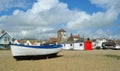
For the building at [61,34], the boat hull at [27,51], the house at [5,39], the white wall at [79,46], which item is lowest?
the boat hull at [27,51]

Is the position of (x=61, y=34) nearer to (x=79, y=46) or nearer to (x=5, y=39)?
(x=5, y=39)

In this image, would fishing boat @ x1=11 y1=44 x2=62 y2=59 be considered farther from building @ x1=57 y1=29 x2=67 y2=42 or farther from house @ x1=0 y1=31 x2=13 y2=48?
building @ x1=57 y1=29 x2=67 y2=42

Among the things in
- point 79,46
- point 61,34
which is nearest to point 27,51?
point 79,46

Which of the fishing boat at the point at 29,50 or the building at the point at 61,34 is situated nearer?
the fishing boat at the point at 29,50

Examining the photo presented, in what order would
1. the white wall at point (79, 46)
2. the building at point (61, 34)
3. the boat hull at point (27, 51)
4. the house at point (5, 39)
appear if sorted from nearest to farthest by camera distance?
the boat hull at point (27, 51)
the white wall at point (79, 46)
the house at point (5, 39)
the building at point (61, 34)

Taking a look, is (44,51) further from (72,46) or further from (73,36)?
(73,36)

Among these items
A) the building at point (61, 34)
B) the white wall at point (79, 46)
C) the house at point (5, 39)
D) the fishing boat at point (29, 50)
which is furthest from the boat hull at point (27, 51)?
the building at point (61, 34)

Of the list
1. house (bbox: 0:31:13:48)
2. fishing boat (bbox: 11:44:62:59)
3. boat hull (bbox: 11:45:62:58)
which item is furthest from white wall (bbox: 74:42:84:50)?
boat hull (bbox: 11:45:62:58)

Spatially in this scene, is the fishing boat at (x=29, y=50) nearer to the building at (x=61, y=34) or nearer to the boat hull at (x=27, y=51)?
the boat hull at (x=27, y=51)

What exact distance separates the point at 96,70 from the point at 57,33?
112 m

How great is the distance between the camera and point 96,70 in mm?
16766

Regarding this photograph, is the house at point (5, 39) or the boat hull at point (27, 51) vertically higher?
the house at point (5, 39)

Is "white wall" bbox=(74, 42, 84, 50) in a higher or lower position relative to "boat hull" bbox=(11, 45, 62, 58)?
higher

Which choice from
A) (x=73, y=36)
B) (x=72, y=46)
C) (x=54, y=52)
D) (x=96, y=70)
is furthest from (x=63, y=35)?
(x=96, y=70)
